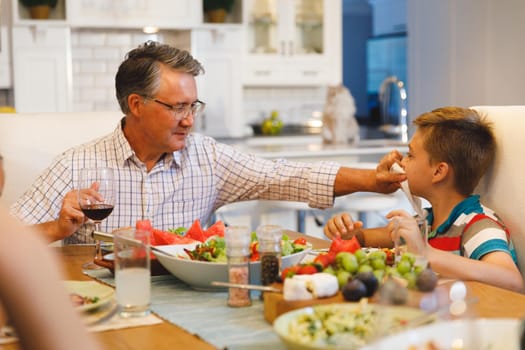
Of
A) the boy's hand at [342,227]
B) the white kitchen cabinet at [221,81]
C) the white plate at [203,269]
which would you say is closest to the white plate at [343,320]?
the white plate at [203,269]

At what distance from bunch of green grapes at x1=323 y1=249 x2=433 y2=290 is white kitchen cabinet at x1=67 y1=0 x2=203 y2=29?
15.2ft

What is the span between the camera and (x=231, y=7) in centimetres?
638

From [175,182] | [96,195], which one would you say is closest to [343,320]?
[96,195]

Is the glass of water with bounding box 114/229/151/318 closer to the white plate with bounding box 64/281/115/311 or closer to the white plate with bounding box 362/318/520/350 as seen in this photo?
the white plate with bounding box 64/281/115/311

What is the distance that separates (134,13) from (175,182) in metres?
3.68

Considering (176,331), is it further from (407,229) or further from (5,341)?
(407,229)

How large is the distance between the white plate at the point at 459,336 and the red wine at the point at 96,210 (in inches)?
41.8

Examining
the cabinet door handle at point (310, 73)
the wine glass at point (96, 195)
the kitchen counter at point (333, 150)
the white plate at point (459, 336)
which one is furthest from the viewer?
the cabinet door handle at point (310, 73)

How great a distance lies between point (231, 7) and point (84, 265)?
461cm

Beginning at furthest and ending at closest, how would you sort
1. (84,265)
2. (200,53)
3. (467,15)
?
(200,53)
(467,15)
(84,265)

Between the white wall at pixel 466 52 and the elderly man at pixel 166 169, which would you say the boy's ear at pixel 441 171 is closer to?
the elderly man at pixel 166 169

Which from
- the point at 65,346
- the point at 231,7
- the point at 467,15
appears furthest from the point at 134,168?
the point at 231,7

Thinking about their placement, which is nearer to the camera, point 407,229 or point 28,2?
point 407,229

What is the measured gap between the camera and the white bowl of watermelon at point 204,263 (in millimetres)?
1674
